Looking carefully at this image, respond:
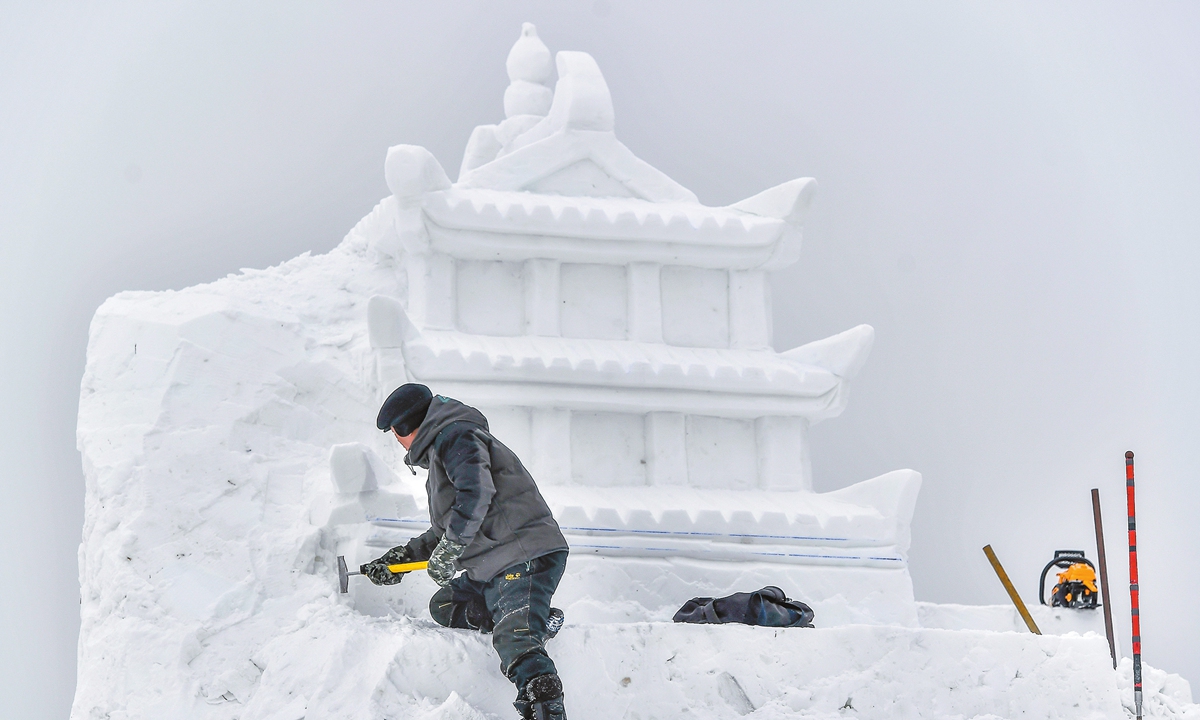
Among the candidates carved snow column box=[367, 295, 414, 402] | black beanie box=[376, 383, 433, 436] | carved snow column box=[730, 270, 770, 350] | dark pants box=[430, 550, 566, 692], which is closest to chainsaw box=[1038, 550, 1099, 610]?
carved snow column box=[730, 270, 770, 350]

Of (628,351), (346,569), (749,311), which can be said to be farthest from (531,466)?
(749,311)

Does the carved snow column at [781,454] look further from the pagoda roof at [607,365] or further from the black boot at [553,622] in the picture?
the black boot at [553,622]

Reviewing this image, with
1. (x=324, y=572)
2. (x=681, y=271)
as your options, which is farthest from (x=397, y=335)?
(x=681, y=271)

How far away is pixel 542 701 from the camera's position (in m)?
4.76

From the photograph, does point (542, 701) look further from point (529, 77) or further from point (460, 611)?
point (529, 77)

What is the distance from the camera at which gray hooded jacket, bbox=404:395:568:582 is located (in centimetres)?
500

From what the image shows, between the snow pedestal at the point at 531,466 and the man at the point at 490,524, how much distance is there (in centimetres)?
25

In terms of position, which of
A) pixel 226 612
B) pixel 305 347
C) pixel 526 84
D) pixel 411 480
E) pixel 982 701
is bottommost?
pixel 982 701

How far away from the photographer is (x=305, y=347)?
7.24 m

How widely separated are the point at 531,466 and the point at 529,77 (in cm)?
323

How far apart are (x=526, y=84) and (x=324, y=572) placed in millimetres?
4061

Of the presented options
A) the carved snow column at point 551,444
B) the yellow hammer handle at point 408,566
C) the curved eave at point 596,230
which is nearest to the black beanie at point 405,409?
the yellow hammer handle at point 408,566

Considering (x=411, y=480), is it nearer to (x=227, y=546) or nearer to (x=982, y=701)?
(x=227, y=546)

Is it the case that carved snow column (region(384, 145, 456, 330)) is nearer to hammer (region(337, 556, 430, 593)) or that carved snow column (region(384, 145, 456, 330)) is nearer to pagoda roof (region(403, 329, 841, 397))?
pagoda roof (region(403, 329, 841, 397))
